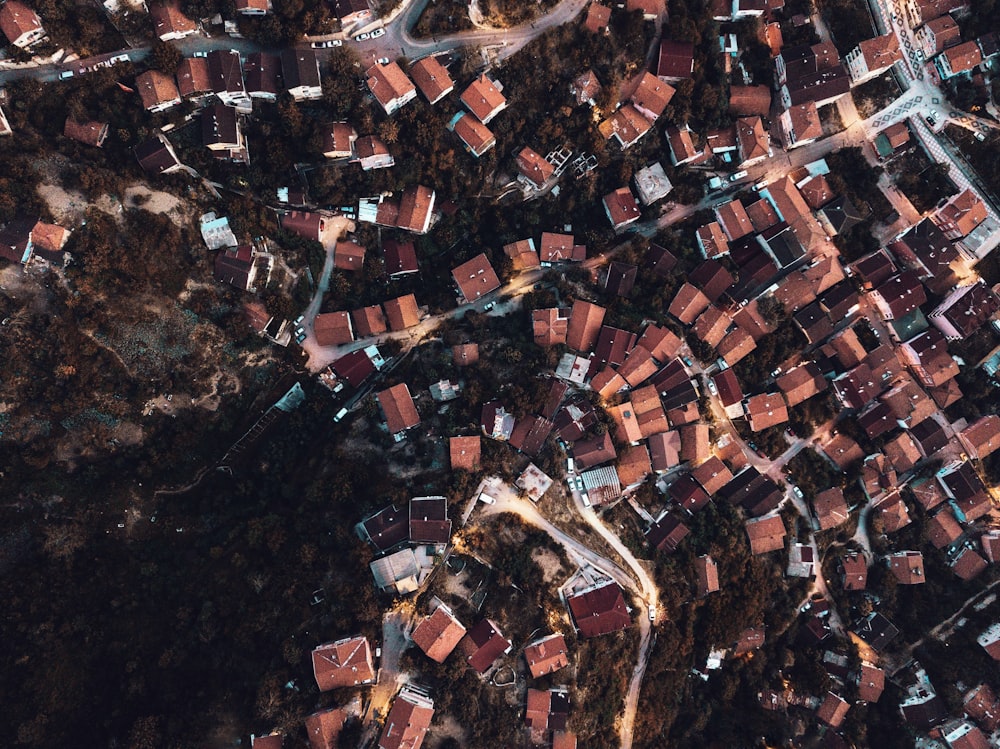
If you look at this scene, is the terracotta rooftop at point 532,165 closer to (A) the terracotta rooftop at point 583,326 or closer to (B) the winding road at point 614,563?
(A) the terracotta rooftop at point 583,326

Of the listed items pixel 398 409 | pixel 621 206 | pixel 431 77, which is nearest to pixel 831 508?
pixel 621 206

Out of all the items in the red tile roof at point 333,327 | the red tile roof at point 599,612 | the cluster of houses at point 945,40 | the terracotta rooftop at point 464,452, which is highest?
the cluster of houses at point 945,40

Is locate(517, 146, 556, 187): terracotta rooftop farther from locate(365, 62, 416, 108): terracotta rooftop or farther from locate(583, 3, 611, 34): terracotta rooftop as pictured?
locate(365, 62, 416, 108): terracotta rooftop

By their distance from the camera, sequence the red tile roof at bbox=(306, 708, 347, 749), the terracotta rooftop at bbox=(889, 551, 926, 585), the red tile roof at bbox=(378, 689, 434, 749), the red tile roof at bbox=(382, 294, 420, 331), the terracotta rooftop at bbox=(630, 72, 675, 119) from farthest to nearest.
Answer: the terracotta rooftop at bbox=(889, 551, 926, 585), the red tile roof at bbox=(382, 294, 420, 331), the terracotta rooftop at bbox=(630, 72, 675, 119), the red tile roof at bbox=(378, 689, 434, 749), the red tile roof at bbox=(306, 708, 347, 749)

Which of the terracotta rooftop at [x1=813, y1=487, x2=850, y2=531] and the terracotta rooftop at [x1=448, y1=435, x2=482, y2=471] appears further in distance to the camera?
the terracotta rooftop at [x1=813, y1=487, x2=850, y2=531]

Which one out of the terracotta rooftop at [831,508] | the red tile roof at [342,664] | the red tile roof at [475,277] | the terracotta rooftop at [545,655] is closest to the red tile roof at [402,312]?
the red tile roof at [475,277]

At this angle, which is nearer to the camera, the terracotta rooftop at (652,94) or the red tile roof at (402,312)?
the terracotta rooftop at (652,94)

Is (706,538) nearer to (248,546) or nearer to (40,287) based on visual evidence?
(248,546)

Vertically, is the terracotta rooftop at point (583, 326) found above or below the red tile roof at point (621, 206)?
below

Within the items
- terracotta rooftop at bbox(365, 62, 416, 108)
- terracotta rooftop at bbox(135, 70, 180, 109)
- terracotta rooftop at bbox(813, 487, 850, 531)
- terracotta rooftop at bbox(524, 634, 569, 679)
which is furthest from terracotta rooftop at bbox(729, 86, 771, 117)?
terracotta rooftop at bbox(524, 634, 569, 679)

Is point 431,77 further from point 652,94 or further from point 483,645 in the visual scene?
point 483,645

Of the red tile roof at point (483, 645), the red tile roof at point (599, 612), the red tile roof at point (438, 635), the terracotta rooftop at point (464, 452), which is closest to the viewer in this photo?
the red tile roof at point (438, 635)

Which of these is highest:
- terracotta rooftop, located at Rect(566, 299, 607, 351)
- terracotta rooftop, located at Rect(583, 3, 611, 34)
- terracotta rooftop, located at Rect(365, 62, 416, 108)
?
terracotta rooftop, located at Rect(583, 3, 611, 34)

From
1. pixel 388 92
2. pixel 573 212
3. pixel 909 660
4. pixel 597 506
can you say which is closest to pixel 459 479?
pixel 597 506
